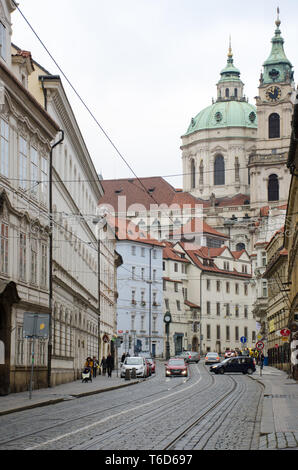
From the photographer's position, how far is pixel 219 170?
164m

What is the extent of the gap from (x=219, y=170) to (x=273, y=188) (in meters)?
18.3

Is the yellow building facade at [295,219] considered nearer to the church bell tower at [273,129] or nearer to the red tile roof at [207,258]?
the red tile roof at [207,258]

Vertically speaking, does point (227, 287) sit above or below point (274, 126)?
below

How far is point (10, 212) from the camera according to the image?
31.9m

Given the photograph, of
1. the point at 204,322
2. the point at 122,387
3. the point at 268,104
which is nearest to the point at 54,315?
the point at 122,387

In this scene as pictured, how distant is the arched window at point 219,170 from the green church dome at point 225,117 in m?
5.96

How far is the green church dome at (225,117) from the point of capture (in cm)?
16575

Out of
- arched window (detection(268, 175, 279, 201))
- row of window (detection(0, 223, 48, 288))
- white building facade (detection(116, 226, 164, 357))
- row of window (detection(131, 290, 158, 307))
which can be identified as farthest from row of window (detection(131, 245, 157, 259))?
row of window (detection(0, 223, 48, 288))

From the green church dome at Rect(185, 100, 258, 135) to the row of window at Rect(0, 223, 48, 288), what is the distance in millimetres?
130082

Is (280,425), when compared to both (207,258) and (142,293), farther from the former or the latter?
(207,258)

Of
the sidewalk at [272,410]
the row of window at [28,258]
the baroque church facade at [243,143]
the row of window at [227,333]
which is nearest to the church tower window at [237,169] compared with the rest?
the baroque church facade at [243,143]

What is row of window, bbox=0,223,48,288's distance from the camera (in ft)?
103

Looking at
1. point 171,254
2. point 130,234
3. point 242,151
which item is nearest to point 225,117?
point 242,151

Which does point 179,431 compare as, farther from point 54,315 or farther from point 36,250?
point 54,315
